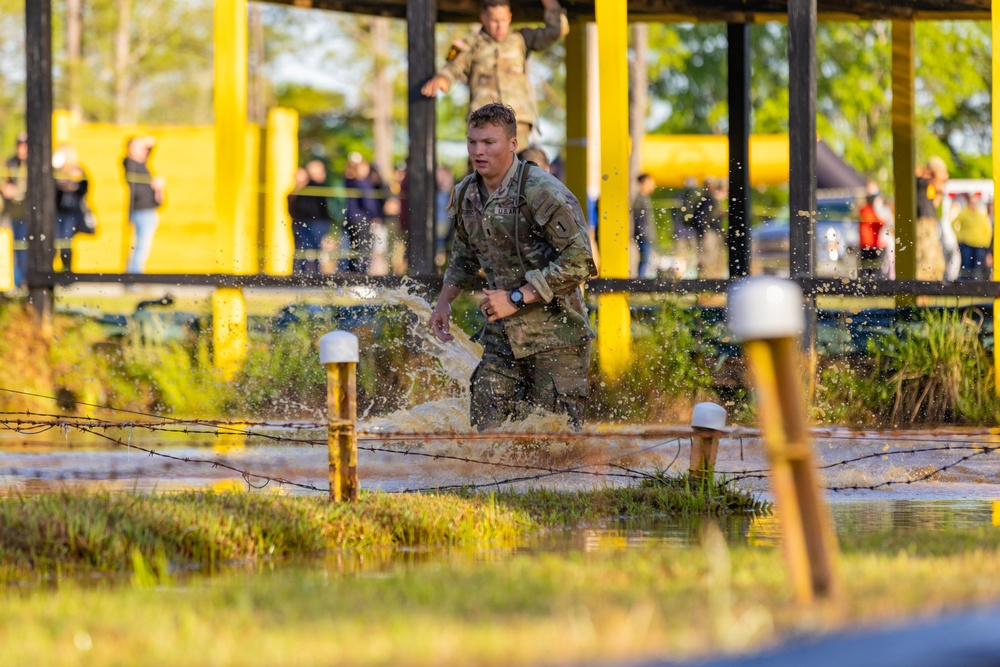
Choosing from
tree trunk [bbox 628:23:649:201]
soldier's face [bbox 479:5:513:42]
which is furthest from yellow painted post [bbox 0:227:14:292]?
tree trunk [bbox 628:23:649:201]

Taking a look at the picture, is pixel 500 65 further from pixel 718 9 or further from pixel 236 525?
pixel 236 525

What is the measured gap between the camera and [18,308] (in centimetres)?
1207

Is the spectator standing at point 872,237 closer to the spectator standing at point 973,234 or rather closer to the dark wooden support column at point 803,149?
the dark wooden support column at point 803,149

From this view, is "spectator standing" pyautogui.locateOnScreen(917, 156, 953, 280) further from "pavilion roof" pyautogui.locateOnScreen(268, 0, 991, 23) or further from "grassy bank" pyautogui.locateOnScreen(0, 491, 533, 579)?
"grassy bank" pyautogui.locateOnScreen(0, 491, 533, 579)

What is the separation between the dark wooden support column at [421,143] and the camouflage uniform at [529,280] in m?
2.29

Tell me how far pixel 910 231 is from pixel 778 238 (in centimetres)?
1611

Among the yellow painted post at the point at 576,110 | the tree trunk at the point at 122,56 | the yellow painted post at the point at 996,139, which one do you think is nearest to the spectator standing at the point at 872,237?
the yellow painted post at the point at 996,139

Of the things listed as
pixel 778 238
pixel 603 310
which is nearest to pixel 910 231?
pixel 603 310

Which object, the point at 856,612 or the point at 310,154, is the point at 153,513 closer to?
the point at 856,612

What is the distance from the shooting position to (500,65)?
453 inches

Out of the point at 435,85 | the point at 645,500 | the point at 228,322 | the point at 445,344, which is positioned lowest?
the point at 645,500

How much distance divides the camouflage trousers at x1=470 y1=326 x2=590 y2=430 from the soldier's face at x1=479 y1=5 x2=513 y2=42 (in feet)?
10.9

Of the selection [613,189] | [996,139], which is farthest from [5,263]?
[996,139]

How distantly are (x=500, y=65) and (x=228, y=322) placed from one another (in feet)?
9.21
